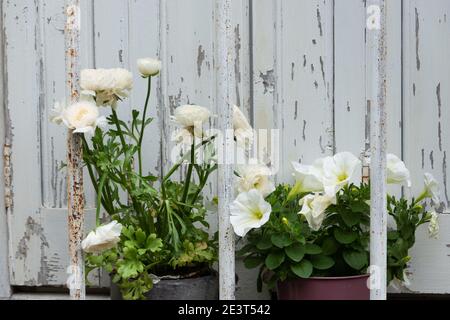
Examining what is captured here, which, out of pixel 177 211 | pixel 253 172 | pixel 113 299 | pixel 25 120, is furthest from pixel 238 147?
pixel 25 120

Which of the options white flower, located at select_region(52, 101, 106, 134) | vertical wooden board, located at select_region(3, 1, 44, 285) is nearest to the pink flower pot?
white flower, located at select_region(52, 101, 106, 134)

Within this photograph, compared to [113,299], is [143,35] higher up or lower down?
higher up

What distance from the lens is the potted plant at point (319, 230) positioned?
4.54 ft

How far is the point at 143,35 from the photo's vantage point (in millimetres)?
1624

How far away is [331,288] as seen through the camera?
1404 millimetres

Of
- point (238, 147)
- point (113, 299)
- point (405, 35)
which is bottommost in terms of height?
point (113, 299)

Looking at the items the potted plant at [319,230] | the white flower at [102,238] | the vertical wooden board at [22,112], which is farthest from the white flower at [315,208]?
the vertical wooden board at [22,112]

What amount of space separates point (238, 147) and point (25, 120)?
523 mm

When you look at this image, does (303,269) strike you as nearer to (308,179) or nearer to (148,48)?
(308,179)

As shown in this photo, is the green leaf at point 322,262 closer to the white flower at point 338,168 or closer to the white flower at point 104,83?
the white flower at point 338,168

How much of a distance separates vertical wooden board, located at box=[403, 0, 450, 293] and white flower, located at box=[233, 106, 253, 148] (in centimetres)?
38

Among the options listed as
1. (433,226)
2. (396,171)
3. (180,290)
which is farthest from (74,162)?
(433,226)

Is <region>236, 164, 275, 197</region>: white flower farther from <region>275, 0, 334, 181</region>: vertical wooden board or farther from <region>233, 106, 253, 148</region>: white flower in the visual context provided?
<region>275, 0, 334, 181</region>: vertical wooden board

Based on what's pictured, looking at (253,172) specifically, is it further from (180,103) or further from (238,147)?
(180,103)
